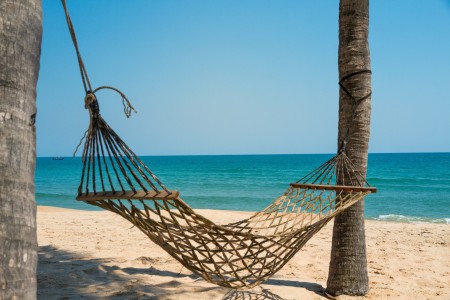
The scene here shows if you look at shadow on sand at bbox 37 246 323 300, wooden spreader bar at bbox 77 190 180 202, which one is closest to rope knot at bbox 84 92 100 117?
wooden spreader bar at bbox 77 190 180 202

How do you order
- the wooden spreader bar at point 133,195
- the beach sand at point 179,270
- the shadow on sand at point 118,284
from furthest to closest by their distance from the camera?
the beach sand at point 179,270
the shadow on sand at point 118,284
the wooden spreader bar at point 133,195

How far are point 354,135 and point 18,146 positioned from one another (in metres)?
2.20

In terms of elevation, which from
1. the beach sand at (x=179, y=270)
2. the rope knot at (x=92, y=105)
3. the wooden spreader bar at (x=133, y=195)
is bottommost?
the beach sand at (x=179, y=270)

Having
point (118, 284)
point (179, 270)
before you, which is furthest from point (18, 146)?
point (179, 270)

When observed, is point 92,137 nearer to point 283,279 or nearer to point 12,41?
point 12,41

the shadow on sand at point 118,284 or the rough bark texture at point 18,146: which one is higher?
the rough bark texture at point 18,146

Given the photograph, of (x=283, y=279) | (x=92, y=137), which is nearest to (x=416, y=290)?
(x=283, y=279)

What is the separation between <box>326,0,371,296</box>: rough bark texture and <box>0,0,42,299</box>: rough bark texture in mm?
2096

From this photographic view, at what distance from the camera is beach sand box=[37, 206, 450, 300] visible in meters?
2.80

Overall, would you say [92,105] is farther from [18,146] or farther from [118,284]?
[118,284]

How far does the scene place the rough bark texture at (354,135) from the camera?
284cm

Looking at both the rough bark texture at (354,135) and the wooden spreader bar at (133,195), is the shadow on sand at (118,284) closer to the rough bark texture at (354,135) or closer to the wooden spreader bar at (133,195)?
the rough bark texture at (354,135)

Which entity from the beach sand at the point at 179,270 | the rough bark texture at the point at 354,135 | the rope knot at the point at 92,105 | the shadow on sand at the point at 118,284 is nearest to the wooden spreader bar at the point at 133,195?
the rope knot at the point at 92,105

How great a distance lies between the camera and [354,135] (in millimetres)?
2861
